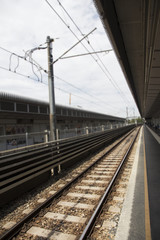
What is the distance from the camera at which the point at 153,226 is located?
11.6 ft

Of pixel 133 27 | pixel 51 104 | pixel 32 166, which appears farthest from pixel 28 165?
pixel 133 27

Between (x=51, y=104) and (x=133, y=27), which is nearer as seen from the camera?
(x=133, y=27)

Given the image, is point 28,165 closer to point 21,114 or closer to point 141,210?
point 141,210

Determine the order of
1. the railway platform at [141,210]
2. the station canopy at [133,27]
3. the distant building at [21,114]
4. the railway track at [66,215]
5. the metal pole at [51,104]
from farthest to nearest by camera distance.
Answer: the distant building at [21,114]
the metal pole at [51,104]
the station canopy at [133,27]
the railway track at [66,215]
the railway platform at [141,210]

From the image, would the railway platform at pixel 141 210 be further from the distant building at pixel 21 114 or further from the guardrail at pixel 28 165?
the distant building at pixel 21 114

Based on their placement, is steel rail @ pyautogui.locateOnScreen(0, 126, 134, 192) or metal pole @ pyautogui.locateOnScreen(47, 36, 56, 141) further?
metal pole @ pyautogui.locateOnScreen(47, 36, 56, 141)

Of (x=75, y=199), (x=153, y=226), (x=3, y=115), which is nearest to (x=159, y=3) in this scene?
(x=153, y=226)

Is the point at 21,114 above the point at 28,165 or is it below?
above

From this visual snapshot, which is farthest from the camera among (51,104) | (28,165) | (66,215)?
(51,104)

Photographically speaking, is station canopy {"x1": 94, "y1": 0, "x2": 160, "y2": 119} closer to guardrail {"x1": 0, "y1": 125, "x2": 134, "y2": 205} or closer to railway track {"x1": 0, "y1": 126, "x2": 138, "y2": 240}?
railway track {"x1": 0, "y1": 126, "x2": 138, "y2": 240}

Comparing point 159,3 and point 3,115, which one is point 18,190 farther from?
point 3,115

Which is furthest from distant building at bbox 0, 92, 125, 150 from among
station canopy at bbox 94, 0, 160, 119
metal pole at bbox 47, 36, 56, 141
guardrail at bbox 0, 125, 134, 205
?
station canopy at bbox 94, 0, 160, 119

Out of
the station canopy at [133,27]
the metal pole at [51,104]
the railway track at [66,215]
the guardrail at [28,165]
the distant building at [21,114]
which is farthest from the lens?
the distant building at [21,114]

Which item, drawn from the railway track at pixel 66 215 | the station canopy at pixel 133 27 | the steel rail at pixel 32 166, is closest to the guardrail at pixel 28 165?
the steel rail at pixel 32 166
